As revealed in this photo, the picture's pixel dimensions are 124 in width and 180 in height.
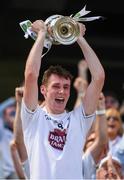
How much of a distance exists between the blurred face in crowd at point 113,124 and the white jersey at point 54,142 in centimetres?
248

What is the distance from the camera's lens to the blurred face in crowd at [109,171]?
6.04 m

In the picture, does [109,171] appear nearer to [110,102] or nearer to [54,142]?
[54,142]

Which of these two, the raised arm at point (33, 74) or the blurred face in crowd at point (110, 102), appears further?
the blurred face in crowd at point (110, 102)

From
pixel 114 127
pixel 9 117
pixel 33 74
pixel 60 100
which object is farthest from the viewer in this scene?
pixel 9 117

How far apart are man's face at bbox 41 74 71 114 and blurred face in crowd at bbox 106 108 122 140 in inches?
97.1

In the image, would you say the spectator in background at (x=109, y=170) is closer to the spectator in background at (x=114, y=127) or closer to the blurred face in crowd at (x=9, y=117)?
the spectator in background at (x=114, y=127)

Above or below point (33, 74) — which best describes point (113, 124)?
below

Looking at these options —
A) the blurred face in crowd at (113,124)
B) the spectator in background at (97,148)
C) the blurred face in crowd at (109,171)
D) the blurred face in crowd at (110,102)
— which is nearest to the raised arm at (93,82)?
the blurred face in crowd at (109,171)

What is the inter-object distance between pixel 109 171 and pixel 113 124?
165 centimetres

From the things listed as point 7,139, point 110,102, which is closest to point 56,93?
point 7,139

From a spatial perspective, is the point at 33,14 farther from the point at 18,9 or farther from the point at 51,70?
the point at 51,70

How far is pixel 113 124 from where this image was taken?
7672 mm

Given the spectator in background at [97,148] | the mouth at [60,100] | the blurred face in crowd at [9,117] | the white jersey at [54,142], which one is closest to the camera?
the white jersey at [54,142]

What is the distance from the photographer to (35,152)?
198 inches
